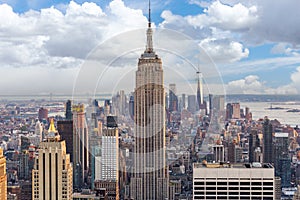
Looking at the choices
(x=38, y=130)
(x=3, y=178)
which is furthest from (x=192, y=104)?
(x=3, y=178)

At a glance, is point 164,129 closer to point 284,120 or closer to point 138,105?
point 138,105

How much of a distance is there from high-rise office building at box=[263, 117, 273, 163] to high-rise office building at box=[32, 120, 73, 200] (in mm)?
2162

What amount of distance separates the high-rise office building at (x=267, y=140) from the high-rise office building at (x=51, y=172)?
2.16m

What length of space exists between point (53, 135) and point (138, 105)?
0.95 metres

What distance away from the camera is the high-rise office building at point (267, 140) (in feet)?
16.0

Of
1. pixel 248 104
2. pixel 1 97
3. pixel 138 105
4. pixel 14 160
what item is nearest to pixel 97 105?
pixel 138 105

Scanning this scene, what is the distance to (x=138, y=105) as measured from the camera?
13.1 feet

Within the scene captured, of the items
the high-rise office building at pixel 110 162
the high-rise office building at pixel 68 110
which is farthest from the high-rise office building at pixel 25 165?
the high-rise office building at pixel 68 110

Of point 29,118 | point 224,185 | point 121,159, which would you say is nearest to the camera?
point 224,185

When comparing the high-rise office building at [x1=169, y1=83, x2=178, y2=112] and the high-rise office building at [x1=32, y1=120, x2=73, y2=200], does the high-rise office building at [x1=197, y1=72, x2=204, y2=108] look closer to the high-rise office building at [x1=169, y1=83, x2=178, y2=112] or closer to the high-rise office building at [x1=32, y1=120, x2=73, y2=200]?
the high-rise office building at [x1=169, y1=83, x2=178, y2=112]

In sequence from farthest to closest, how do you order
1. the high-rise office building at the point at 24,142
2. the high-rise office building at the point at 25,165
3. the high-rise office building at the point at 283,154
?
the high-rise office building at the point at 283,154 < the high-rise office building at the point at 24,142 < the high-rise office building at the point at 25,165

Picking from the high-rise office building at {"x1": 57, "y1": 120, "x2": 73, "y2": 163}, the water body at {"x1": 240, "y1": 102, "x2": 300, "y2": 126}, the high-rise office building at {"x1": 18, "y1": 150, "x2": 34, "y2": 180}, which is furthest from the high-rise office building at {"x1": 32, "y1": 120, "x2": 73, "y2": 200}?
the water body at {"x1": 240, "y1": 102, "x2": 300, "y2": 126}

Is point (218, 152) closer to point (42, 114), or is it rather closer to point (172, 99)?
point (172, 99)

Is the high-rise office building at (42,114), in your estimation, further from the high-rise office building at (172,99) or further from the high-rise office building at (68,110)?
the high-rise office building at (172,99)
